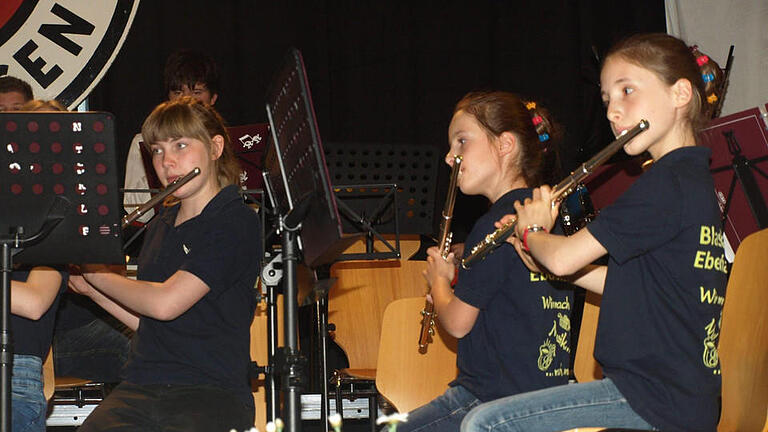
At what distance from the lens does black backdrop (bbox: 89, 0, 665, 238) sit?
4367 mm

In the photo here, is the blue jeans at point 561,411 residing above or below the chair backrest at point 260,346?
below

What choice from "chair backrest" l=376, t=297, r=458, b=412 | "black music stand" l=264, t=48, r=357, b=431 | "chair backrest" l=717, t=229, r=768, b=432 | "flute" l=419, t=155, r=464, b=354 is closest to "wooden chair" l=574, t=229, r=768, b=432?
"chair backrest" l=717, t=229, r=768, b=432

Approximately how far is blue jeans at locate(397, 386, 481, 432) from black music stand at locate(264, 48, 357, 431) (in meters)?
0.60

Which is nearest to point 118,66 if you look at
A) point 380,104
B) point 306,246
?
point 380,104

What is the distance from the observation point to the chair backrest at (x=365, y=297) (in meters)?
3.50

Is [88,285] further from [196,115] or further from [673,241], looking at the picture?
[673,241]

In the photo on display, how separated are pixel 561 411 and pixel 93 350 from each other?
211cm

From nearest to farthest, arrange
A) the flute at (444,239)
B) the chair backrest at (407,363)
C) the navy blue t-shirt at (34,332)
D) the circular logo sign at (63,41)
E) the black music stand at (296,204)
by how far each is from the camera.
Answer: the black music stand at (296,204) → the navy blue t-shirt at (34,332) → the flute at (444,239) → the chair backrest at (407,363) → the circular logo sign at (63,41)

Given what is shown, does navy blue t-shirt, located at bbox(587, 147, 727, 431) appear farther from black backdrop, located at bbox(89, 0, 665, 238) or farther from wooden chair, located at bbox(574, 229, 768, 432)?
black backdrop, located at bbox(89, 0, 665, 238)

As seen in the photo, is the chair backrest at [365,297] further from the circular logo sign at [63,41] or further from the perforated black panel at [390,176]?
the circular logo sign at [63,41]

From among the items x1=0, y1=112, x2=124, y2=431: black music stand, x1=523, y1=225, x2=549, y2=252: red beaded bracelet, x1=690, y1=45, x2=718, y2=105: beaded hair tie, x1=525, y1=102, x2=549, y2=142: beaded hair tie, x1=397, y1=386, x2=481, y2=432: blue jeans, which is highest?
x1=525, y1=102, x2=549, y2=142: beaded hair tie

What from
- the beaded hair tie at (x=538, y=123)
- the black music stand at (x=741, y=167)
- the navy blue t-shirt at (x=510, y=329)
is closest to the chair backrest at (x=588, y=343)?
the navy blue t-shirt at (x=510, y=329)

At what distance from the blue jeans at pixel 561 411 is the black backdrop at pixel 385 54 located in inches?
101

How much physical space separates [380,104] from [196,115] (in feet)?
6.54
